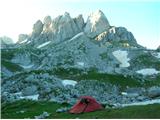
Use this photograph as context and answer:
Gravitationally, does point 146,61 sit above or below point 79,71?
above

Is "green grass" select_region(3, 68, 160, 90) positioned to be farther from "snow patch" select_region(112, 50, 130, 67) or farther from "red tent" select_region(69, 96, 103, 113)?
"snow patch" select_region(112, 50, 130, 67)

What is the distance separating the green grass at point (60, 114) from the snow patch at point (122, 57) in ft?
395

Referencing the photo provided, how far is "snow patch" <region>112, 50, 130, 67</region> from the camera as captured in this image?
179462 mm

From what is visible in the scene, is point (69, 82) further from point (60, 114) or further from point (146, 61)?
point (146, 61)

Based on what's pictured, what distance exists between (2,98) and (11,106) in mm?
8889

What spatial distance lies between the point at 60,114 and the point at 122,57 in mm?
144667

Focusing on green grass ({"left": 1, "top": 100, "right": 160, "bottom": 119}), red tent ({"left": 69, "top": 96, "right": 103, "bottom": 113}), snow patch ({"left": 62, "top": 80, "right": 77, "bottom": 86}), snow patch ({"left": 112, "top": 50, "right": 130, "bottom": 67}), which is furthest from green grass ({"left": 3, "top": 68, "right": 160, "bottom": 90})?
snow patch ({"left": 112, "top": 50, "right": 130, "bottom": 67})

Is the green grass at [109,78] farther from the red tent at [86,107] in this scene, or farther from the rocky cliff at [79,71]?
the red tent at [86,107]

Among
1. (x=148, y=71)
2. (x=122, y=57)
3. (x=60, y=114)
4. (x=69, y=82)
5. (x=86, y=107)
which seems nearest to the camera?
(x=60, y=114)

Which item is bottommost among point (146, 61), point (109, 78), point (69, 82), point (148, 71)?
point (69, 82)

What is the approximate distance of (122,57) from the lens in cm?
18962

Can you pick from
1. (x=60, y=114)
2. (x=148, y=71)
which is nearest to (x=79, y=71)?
(x=148, y=71)

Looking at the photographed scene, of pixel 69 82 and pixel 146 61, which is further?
pixel 146 61

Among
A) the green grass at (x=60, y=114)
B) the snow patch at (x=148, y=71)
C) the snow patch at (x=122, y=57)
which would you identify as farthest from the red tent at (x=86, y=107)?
the snow patch at (x=122, y=57)
